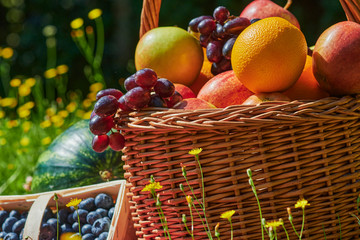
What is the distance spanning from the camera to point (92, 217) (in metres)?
1.56

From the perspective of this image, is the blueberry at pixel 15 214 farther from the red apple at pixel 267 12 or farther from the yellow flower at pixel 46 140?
the yellow flower at pixel 46 140

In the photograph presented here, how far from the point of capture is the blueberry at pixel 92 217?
5.14 feet

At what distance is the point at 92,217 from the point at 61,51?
287 cm

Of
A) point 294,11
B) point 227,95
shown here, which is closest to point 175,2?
point 294,11

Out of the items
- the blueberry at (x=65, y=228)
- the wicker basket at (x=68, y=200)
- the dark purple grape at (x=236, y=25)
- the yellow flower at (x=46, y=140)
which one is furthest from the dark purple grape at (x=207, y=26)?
Answer: the yellow flower at (x=46, y=140)

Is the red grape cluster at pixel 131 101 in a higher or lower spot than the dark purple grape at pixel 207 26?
lower

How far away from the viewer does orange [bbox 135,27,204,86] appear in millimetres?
1558

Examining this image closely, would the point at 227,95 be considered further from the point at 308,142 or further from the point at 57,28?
the point at 57,28

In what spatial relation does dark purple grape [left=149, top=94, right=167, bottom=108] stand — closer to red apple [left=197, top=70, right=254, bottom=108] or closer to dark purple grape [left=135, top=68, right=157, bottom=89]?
dark purple grape [left=135, top=68, right=157, bottom=89]

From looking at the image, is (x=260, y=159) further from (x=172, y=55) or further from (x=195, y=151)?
(x=172, y=55)

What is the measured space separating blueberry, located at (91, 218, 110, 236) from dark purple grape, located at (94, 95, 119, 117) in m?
0.46

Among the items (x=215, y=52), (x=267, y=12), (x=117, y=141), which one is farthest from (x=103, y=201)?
(x=267, y=12)

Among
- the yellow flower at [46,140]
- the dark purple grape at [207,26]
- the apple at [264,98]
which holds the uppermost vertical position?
the dark purple grape at [207,26]

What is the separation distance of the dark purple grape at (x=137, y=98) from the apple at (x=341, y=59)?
49 centimetres
